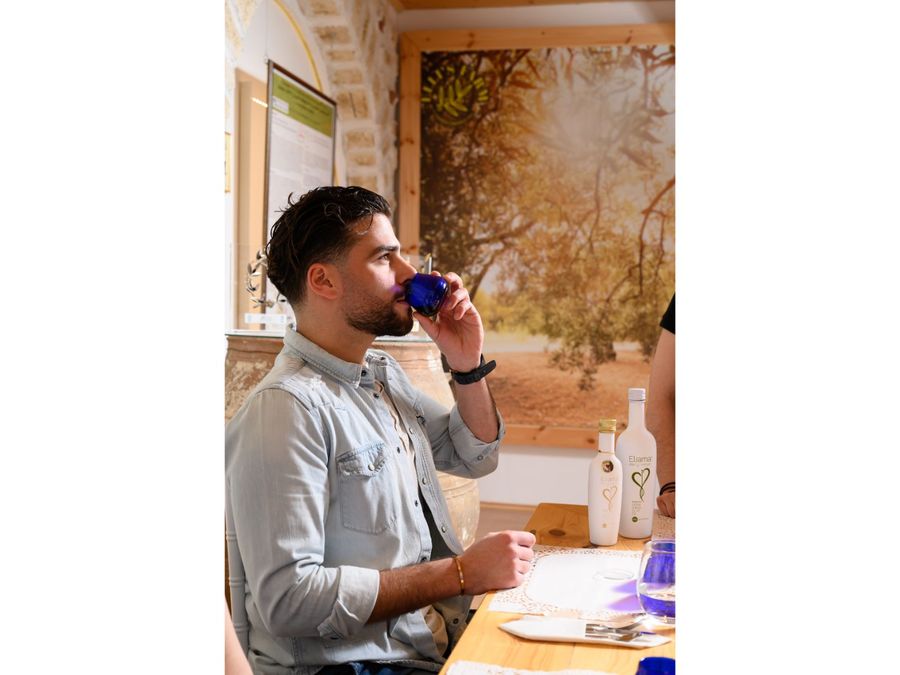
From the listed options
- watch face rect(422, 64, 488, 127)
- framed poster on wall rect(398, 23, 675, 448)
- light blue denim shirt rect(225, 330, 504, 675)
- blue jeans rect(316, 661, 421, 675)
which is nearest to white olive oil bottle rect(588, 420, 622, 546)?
light blue denim shirt rect(225, 330, 504, 675)

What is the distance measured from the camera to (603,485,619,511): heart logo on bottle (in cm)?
126

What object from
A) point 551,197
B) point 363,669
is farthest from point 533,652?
point 551,197

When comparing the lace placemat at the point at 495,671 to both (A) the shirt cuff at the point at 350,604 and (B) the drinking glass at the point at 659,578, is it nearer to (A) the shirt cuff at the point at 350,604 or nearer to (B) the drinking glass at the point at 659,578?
(B) the drinking glass at the point at 659,578

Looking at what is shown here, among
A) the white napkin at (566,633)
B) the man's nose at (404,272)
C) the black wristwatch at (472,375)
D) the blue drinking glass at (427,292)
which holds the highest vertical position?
the man's nose at (404,272)

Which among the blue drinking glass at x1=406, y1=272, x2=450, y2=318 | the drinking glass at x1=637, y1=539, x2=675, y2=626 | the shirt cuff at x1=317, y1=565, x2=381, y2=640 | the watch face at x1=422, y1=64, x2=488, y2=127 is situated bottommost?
the shirt cuff at x1=317, y1=565, x2=381, y2=640

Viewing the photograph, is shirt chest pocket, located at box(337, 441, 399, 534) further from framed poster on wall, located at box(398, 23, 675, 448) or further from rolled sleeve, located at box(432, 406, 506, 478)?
framed poster on wall, located at box(398, 23, 675, 448)

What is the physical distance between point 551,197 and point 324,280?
2628 millimetres

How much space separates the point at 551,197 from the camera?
383 centimetres

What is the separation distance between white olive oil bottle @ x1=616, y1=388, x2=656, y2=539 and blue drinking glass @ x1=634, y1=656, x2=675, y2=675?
1.89ft

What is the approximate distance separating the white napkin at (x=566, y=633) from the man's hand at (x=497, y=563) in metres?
0.13

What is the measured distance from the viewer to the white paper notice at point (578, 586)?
98 centimetres

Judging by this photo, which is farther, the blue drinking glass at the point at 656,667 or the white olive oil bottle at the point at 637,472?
the white olive oil bottle at the point at 637,472

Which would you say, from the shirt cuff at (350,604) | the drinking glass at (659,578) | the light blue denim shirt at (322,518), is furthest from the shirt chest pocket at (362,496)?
the drinking glass at (659,578)

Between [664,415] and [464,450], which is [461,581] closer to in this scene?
[464,450]
